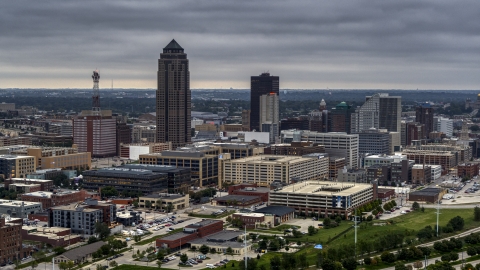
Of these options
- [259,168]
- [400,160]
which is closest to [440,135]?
[400,160]

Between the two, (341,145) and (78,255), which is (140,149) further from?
(78,255)

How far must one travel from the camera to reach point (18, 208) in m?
67.4

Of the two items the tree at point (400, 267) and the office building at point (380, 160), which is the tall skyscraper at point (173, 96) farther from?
the tree at point (400, 267)

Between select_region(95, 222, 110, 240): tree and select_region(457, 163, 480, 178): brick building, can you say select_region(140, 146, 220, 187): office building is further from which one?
select_region(457, 163, 480, 178): brick building

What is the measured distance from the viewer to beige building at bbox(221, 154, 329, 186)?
3425 inches

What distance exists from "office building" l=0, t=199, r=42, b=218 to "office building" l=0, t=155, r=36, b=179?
22588mm

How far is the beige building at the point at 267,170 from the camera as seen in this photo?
8700cm

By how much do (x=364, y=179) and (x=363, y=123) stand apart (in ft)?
158

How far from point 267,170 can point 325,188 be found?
13870mm

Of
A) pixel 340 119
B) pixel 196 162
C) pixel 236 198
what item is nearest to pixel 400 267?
pixel 236 198

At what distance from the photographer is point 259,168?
290 ft

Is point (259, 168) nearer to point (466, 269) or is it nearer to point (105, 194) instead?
point (105, 194)

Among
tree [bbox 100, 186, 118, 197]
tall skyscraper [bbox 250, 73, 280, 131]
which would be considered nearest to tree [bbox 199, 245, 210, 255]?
tree [bbox 100, 186, 118, 197]

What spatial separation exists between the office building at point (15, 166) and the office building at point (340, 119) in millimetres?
62304
